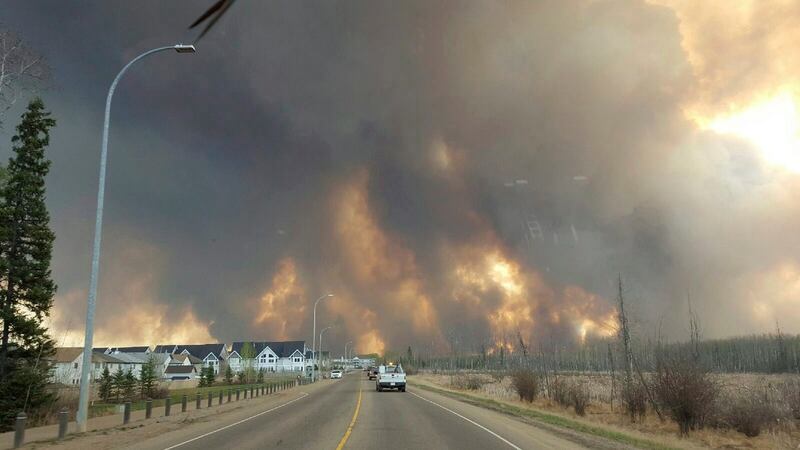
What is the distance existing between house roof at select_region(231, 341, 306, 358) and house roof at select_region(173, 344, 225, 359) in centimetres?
823

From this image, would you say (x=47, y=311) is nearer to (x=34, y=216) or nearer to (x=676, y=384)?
(x=34, y=216)

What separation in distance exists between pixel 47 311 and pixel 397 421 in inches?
932

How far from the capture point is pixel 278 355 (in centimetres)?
16512

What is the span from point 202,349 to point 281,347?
2378cm

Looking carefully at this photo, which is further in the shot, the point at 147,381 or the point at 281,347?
the point at 281,347

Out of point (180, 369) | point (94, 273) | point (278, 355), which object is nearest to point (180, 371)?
point (180, 369)

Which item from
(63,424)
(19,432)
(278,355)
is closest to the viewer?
(19,432)

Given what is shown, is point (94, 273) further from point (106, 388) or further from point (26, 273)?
point (106, 388)

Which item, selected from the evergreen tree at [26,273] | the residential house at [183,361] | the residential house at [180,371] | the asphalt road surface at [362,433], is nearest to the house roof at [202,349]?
the residential house at [183,361]

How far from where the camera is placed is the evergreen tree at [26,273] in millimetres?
29438

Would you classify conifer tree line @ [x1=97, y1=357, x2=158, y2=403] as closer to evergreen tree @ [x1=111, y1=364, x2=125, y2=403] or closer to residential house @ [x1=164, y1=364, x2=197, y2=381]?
evergreen tree @ [x1=111, y1=364, x2=125, y2=403]

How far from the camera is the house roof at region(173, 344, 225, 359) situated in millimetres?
154875

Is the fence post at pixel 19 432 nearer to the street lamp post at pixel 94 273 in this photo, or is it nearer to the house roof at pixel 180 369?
the street lamp post at pixel 94 273

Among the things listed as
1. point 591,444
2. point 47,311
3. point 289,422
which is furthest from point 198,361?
point 591,444
